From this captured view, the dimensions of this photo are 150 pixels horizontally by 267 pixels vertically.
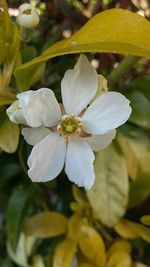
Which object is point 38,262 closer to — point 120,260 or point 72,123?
point 120,260

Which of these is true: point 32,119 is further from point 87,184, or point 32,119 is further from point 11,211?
point 11,211

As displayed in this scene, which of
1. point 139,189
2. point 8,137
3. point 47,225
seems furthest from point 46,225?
point 8,137

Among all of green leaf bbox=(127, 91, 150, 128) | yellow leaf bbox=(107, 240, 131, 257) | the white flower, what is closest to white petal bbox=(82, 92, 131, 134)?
the white flower

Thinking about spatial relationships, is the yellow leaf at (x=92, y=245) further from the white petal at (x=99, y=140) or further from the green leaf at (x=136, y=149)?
the white petal at (x=99, y=140)

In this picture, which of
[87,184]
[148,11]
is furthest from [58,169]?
[148,11]

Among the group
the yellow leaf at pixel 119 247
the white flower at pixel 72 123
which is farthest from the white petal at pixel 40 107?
the yellow leaf at pixel 119 247

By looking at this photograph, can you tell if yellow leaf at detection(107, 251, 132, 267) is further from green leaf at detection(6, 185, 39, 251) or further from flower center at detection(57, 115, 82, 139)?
flower center at detection(57, 115, 82, 139)
